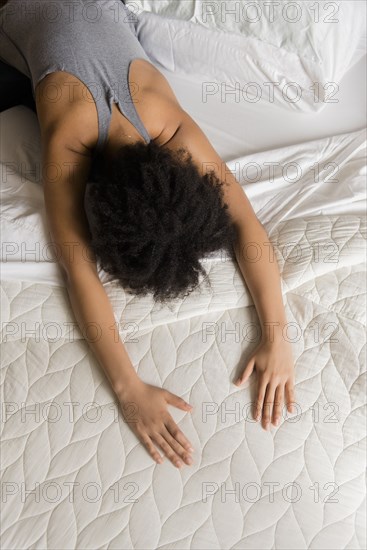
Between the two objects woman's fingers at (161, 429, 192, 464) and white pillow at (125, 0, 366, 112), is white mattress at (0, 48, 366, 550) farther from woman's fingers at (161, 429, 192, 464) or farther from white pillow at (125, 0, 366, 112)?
white pillow at (125, 0, 366, 112)

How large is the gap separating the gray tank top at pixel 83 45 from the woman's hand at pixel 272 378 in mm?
481

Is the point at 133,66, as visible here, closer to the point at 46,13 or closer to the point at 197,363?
the point at 46,13

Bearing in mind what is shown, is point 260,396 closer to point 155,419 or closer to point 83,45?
point 155,419

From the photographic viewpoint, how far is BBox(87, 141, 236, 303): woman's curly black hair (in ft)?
2.94

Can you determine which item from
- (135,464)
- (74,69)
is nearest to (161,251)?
(135,464)

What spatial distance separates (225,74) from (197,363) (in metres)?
0.70

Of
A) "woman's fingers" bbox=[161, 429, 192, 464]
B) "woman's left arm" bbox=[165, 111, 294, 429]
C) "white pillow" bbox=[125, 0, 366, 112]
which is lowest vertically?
"woman's fingers" bbox=[161, 429, 192, 464]

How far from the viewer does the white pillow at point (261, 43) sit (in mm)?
1196

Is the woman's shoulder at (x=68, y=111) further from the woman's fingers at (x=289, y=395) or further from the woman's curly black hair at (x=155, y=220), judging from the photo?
the woman's fingers at (x=289, y=395)

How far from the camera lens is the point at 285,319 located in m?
1.01

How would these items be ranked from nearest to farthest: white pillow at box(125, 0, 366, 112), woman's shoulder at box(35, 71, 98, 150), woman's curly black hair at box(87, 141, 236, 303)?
woman's curly black hair at box(87, 141, 236, 303) → woman's shoulder at box(35, 71, 98, 150) → white pillow at box(125, 0, 366, 112)

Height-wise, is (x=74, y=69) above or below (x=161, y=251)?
above

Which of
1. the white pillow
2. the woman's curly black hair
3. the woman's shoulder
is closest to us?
the woman's curly black hair

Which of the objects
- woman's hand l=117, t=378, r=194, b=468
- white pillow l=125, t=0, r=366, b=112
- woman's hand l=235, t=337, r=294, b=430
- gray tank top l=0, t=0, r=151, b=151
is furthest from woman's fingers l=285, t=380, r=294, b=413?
white pillow l=125, t=0, r=366, b=112
